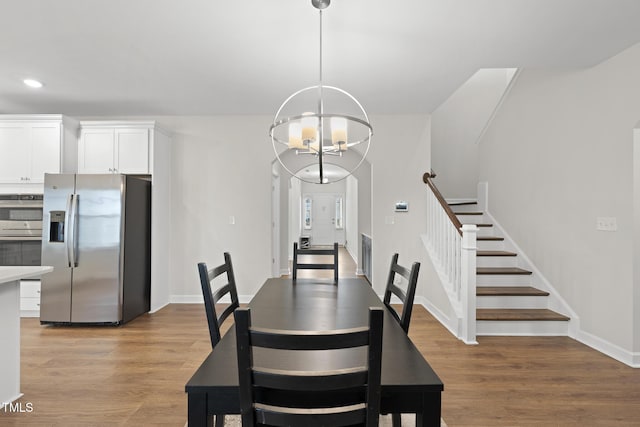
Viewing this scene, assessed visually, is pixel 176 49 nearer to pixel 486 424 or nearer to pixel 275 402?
pixel 275 402

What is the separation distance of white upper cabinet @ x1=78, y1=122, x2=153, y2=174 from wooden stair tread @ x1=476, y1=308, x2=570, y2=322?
4216 millimetres

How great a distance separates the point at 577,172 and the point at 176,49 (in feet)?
12.6

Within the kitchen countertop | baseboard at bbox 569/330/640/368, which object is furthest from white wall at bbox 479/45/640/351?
the kitchen countertop

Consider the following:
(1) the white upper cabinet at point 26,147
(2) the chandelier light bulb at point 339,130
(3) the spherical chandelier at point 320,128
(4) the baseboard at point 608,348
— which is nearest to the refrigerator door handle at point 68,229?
(1) the white upper cabinet at point 26,147

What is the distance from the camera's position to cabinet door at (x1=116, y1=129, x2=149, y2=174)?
430 cm

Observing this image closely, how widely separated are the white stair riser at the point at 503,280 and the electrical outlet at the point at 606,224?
114cm

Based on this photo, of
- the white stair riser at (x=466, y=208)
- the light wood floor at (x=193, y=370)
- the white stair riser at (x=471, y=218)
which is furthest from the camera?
the white stair riser at (x=466, y=208)

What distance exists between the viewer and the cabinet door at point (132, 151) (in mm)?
4297

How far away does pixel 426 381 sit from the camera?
1062 mm

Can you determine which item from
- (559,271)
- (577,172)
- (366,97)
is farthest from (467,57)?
(559,271)

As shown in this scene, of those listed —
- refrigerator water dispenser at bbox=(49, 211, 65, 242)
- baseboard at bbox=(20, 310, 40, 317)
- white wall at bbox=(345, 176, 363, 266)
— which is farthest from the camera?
white wall at bbox=(345, 176, 363, 266)

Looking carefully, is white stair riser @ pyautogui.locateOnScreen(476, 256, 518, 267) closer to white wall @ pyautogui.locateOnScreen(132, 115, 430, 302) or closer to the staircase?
the staircase

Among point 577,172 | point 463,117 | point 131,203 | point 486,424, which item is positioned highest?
point 463,117

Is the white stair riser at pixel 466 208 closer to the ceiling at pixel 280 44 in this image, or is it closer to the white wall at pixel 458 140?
the white wall at pixel 458 140
